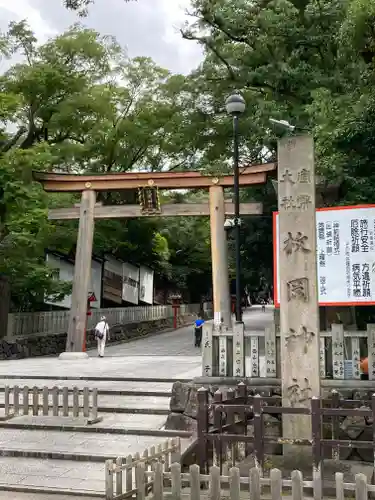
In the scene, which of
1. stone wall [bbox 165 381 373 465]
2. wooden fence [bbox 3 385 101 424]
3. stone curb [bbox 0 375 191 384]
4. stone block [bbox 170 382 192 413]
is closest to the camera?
stone wall [bbox 165 381 373 465]

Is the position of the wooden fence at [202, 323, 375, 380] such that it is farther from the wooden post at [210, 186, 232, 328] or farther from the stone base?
the stone base

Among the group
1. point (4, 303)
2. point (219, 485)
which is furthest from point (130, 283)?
point (219, 485)

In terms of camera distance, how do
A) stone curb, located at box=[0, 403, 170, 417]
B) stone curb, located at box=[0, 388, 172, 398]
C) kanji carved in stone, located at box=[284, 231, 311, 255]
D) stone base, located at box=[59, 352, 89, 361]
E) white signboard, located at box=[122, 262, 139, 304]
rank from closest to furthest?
kanji carved in stone, located at box=[284, 231, 311, 255] → stone curb, located at box=[0, 403, 170, 417] → stone curb, located at box=[0, 388, 172, 398] → stone base, located at box=[59, 352, 89, 361] → white signboard, located at box=[122, 262, 139, 304]

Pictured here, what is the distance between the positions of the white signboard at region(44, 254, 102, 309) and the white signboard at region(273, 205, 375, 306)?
12.9m

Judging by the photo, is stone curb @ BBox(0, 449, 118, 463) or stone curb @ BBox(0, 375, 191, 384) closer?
stone curb @ BBox(0, 449, 118, 463)

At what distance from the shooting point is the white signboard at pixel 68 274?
22.0 meters

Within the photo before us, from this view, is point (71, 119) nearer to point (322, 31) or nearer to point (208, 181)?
point (208, 181)

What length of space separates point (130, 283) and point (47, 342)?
7.46 metres

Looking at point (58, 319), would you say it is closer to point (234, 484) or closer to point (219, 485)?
point (219, 485)

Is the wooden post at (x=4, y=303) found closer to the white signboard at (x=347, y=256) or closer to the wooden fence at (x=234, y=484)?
the white signboard at (x=347, y=256)

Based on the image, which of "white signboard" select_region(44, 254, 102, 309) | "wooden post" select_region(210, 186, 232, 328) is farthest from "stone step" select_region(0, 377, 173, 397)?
"white signboard" select_region(44, 254, 102, 309)

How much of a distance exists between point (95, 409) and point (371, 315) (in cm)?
856

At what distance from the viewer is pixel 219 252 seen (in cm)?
1870

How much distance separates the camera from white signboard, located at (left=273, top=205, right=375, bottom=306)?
11367 mm
